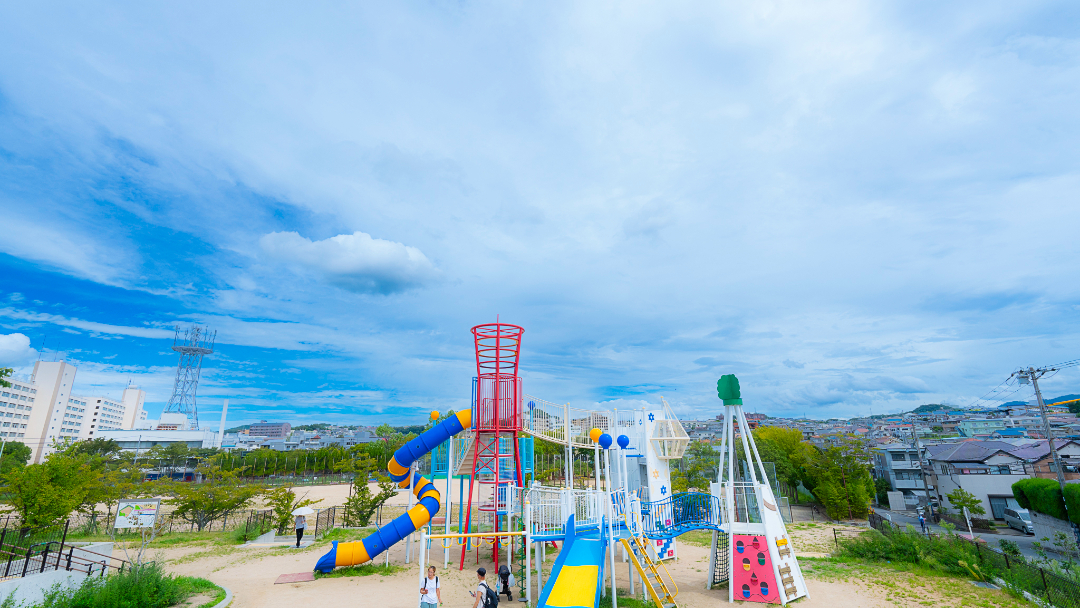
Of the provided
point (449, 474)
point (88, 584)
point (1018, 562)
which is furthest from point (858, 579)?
point (88, 584)

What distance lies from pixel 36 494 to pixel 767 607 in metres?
27.0

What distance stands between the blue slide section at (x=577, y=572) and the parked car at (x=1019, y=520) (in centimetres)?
3164

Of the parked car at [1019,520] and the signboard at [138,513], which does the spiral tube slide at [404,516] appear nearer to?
the signboard at [138,513]

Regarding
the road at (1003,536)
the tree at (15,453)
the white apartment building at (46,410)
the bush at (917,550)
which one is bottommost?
the road at (1003,536)

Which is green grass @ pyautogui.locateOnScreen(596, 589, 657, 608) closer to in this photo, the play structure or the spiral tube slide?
the play structure

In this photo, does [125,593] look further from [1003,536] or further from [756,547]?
[1003,536]

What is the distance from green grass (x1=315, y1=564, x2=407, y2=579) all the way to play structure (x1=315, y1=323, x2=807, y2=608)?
284 mm

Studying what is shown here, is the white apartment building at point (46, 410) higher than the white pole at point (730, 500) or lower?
higher

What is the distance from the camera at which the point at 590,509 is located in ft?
43.5

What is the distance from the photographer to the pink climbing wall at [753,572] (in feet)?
43.2

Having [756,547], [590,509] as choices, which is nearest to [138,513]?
[590,509]

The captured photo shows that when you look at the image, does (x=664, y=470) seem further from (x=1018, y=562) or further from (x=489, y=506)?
(x=1018, y=562)

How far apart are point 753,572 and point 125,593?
52.4 ft

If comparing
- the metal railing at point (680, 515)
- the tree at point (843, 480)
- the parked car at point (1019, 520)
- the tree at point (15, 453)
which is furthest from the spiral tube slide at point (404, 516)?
the tree at point (15, 453)
